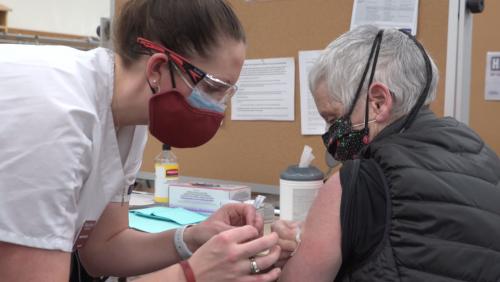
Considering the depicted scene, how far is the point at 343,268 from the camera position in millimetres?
909

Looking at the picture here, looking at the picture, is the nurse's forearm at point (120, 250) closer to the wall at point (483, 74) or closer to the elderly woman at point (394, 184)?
the elderly woman at point (394, 184)

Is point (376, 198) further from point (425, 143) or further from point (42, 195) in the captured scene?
point (42, 195)

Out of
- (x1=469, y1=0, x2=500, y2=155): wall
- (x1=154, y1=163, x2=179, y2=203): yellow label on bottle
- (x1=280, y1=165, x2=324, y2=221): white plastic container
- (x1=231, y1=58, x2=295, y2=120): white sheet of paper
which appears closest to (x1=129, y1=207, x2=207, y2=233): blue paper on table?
(x1=154, y1=163, x2=179, y2=203): yellow label on bottle

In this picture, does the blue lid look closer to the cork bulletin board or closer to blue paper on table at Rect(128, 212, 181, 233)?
the cork bulletin board

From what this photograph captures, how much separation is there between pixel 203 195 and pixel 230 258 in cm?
77

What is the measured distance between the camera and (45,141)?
0.76 m

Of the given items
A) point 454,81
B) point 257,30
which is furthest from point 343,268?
point 257,30

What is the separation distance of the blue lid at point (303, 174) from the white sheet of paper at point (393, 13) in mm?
461

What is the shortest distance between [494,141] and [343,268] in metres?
1.90

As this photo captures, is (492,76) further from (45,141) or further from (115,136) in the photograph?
(45,141)

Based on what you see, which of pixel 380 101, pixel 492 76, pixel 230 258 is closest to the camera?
pixel 230 258

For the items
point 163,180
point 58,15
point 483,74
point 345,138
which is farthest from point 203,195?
point 58,15

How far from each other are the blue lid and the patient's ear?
0.50m

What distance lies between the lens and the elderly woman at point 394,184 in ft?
2.60
